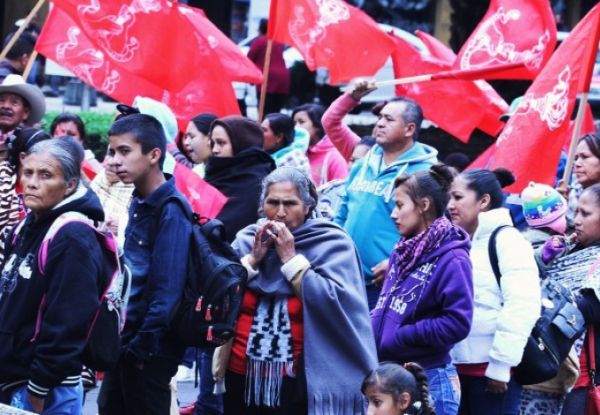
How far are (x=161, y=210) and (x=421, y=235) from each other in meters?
1.20

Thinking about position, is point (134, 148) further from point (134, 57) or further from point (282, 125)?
point (134, 57)

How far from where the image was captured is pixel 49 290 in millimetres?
5520

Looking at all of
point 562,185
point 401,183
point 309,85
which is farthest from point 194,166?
point 309,85

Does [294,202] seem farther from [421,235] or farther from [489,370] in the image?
[489,370]

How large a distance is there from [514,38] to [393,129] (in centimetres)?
267

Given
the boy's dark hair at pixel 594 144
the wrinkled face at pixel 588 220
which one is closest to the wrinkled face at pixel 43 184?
the wrinkled face at pixel 588 220

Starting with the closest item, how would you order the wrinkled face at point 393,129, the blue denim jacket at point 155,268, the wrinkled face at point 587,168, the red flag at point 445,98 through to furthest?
the blue denim jacket at point 155,268
the wrinkled face at point 393,129
the wrinkled face at point 587,168
the red flag at point 445,98

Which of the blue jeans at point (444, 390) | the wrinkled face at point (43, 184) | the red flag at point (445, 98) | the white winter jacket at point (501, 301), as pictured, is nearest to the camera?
the wrinkled face at point (43, 184)

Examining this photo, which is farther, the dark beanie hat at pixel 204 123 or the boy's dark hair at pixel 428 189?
the dark beanie hat at pixel 204 123

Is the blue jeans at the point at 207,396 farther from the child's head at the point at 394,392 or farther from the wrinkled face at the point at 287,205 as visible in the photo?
the child's head at the point at 394,392

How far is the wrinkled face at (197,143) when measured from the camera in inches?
364

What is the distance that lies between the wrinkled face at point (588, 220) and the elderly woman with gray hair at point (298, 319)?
5.52ft

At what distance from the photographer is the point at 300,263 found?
19.0 feet

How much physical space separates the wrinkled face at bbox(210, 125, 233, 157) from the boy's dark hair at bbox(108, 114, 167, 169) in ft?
5.03
